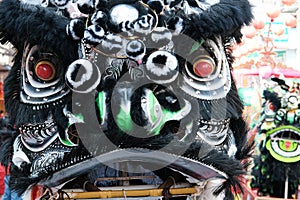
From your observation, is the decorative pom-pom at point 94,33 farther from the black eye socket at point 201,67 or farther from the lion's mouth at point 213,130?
the lion's mouth at point 213,130

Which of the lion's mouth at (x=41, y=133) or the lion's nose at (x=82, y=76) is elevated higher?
the lion's nose at (x=82, y=76)

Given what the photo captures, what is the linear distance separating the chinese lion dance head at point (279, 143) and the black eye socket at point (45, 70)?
14.0ft

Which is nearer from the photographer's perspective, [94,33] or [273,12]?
[94,33]

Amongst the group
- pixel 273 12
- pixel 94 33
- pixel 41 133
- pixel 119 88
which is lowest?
pixel 41 133

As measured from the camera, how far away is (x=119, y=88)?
195 centimetres

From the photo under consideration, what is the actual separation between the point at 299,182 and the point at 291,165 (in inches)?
9.9

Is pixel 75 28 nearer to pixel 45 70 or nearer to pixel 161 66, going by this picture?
pixel 45 70

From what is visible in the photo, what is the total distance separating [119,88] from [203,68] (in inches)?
12.5

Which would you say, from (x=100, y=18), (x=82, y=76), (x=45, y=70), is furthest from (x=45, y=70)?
(x=100, y=18)

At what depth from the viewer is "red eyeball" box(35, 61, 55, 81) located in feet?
6.54

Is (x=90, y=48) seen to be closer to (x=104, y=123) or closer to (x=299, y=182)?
(x=104, y=123)

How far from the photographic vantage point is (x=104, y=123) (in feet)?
6.32

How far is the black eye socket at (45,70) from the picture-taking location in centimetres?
199

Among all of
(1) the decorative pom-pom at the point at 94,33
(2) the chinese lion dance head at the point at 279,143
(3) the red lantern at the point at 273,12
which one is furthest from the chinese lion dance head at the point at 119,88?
(3) the red lantern at the point at 273,12
